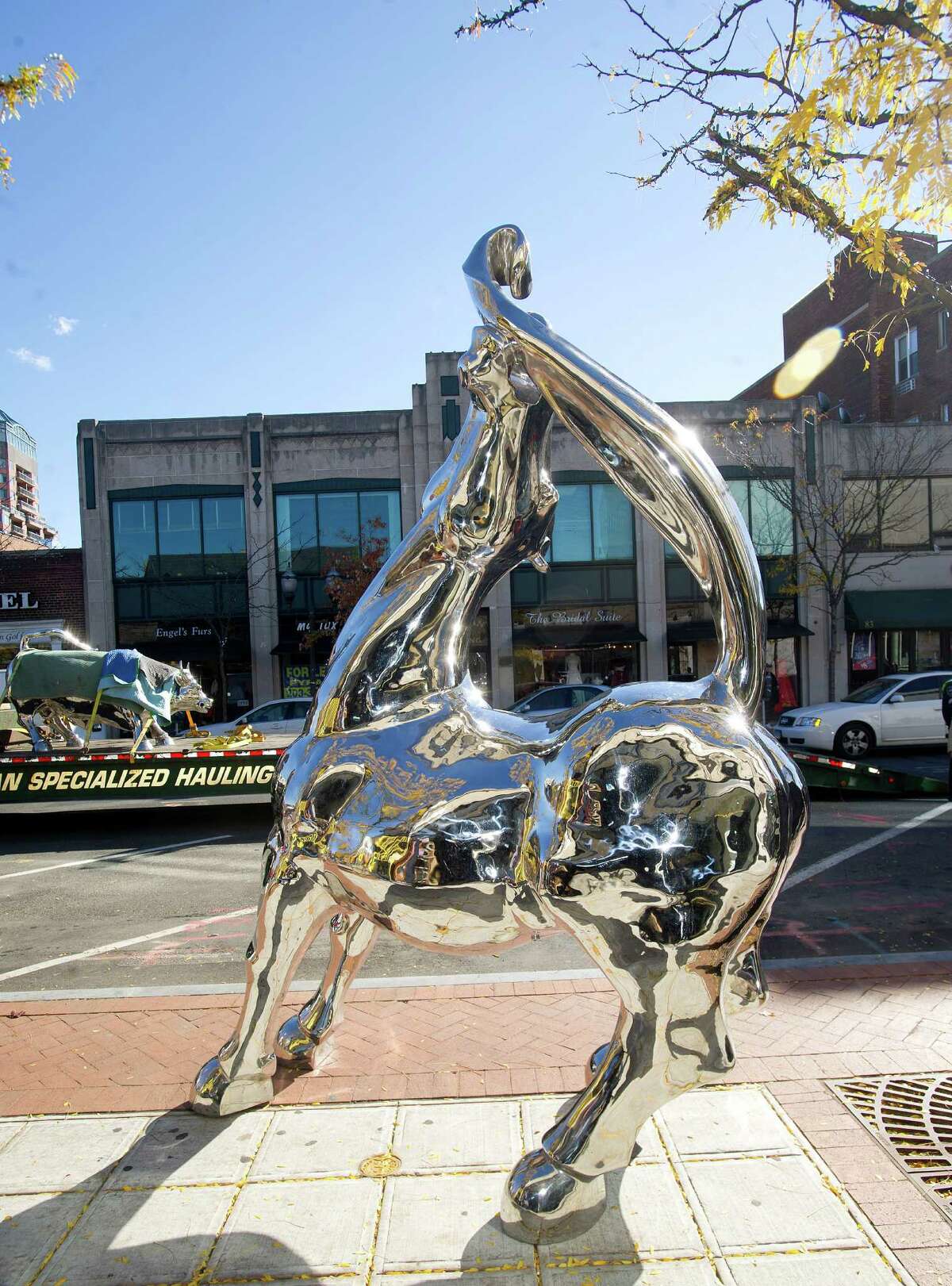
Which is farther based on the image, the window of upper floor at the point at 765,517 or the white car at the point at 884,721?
the window of upper floor at the point at 765,517

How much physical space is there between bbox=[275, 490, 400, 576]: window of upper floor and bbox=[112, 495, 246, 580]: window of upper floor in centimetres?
121

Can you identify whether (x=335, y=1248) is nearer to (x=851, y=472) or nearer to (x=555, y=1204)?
(x=555, y=1204)

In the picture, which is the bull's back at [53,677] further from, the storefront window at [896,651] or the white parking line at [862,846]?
the storefront window at [896,651]

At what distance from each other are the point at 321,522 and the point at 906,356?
19.8 metres

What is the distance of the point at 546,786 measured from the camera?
2.05 meters

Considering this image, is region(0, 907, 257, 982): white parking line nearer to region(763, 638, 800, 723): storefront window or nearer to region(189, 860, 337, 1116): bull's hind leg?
region(189, 860, 337, 1116): bull's hind leg

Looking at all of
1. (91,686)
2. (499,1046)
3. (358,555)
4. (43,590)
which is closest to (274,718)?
(91,686)

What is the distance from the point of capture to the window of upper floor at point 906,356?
89.0ft

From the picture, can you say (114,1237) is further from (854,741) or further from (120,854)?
(854,741)

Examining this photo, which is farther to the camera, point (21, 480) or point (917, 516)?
point (21, 480)

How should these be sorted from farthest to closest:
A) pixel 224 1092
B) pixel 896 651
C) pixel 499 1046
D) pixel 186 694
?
1. pixel 896 651
2. pixel 186 694
3. pixel 499 1046
4. pixel 224 1092

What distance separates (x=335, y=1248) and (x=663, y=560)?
21.6 metres

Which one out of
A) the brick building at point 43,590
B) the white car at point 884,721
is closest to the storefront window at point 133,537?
the brick building at point 43,590

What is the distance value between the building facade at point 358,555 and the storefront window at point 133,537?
42 mm
